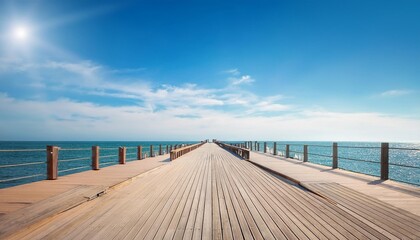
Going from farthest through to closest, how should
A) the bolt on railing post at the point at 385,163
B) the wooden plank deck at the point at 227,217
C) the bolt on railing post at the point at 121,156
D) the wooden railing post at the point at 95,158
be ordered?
the bolt on railing post at the point at 121,156
the wooden railing post at the point at 95,158
the bolt on railing post at the point at 385,163
the wooden plank deck at the point at 227,217

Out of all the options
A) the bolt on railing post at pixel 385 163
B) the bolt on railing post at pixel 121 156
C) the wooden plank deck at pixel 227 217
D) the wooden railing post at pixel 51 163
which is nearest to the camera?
the wooden plank deck at pixel 227 217

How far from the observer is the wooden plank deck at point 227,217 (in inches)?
134

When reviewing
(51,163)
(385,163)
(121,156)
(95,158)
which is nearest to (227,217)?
(385,163)

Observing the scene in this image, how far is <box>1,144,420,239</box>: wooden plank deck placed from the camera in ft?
11.1

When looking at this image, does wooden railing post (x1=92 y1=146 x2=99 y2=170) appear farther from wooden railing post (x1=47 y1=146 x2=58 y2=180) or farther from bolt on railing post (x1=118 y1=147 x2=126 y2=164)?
bolt on railing post (x1=118 y1=147 x2=126 y2=164)

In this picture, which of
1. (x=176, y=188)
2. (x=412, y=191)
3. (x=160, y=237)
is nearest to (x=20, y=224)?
(x=160, y=237)

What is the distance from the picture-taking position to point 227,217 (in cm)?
408

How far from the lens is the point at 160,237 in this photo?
3264mm

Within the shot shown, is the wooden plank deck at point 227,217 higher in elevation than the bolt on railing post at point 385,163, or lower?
lower

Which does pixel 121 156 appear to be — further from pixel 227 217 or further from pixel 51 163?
pixel 227 217

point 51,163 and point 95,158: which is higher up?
point 51,163

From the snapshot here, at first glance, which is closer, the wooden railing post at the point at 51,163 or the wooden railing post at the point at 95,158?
the wooden railing post at the point at 51,163

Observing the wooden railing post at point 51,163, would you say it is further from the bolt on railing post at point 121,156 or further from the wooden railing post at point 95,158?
the bolt on railing post at point 121,156

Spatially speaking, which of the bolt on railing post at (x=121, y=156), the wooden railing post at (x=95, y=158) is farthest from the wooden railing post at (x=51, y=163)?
the bolt on railing post at (x=121, y=156)
